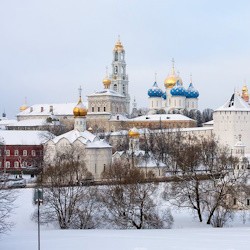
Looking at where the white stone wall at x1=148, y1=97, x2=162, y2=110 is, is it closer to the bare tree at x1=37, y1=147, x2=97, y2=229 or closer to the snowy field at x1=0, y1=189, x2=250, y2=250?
the bare tree at x1=37, y1=147, x2=97, y2=229

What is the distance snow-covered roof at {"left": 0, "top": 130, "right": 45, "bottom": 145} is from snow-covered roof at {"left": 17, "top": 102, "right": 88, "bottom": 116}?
30.7m

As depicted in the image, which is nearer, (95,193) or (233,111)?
(95,193)

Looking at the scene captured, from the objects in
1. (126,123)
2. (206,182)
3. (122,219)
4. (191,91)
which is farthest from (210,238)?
(191,91)

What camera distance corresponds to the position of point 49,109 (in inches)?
3428

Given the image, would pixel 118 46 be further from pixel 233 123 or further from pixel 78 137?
pixel 78 137

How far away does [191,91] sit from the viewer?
84438 millimetres

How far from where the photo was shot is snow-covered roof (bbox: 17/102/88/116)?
281 feet

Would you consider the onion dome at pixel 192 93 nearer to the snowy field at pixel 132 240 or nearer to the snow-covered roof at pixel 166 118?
the snow-covered roof at pixel 166 118

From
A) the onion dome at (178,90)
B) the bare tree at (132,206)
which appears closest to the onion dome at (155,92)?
the onion dome at (178,90)

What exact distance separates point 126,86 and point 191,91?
27.7 feet

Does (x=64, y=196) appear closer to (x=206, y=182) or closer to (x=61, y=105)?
(x=206, y=182)

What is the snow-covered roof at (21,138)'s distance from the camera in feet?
174

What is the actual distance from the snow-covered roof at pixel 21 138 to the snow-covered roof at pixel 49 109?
30.7 meters

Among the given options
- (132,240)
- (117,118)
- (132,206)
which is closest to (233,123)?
(117,118)
